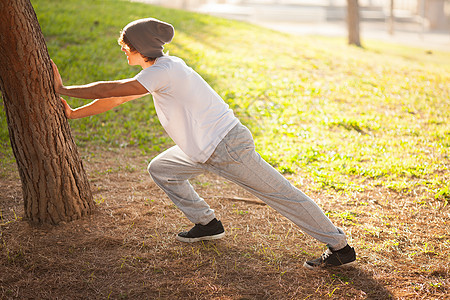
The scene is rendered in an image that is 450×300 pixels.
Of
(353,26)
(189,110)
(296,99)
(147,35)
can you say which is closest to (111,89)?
(147,35)

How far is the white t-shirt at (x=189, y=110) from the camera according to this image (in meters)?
3.12

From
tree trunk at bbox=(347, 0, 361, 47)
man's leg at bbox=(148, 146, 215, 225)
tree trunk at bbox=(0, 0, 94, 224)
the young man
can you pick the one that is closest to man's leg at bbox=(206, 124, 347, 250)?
the young man

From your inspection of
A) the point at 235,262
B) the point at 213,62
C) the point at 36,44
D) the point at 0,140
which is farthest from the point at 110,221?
the point at 213,62

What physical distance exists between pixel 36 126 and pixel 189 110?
4.55ft

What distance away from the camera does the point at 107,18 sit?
37.0 feet

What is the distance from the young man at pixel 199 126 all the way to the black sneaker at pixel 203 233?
0.64 metres

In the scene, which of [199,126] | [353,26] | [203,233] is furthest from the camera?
[353,26]

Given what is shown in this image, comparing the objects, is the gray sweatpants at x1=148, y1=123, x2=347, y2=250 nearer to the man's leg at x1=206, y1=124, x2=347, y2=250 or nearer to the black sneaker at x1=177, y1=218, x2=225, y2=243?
the man's leg at x1=206, y1=124, x2=347, y2=250

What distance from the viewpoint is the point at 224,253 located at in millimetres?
3705

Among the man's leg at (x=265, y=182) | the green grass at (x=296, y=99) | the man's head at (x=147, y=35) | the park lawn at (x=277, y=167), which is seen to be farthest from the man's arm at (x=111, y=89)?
the green grass at (x=296, y=99)

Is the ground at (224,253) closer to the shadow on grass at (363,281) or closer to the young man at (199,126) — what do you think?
the shadow on grass at (363,281)

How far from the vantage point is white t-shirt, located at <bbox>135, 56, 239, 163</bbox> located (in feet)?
10.2

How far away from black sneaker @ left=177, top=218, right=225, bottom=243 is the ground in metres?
0.05

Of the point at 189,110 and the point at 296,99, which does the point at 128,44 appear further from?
the point at 296,99
